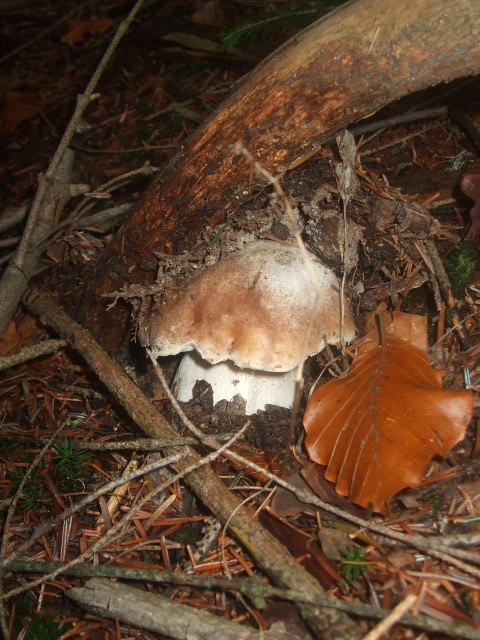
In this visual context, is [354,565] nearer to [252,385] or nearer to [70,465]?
[252,385]

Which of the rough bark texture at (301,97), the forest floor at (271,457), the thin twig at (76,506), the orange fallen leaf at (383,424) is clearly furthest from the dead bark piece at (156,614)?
the rough bark texture at (301,97)

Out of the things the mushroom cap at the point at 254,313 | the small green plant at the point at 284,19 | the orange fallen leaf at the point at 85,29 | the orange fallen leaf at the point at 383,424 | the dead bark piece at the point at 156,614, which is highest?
the orange fallen leaf at the point at 85,29

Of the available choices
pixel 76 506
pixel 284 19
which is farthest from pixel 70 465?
pixel 284 19

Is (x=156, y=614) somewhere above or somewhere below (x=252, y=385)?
below

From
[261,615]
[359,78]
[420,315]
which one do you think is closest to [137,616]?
[261,615]

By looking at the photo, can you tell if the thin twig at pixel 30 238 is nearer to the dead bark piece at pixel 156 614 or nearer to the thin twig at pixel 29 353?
the thin twig at pixel 29 353

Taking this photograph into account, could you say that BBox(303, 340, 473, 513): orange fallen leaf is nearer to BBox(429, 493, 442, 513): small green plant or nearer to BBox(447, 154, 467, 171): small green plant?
BBox(429, 493, 442, 513): small green plant
